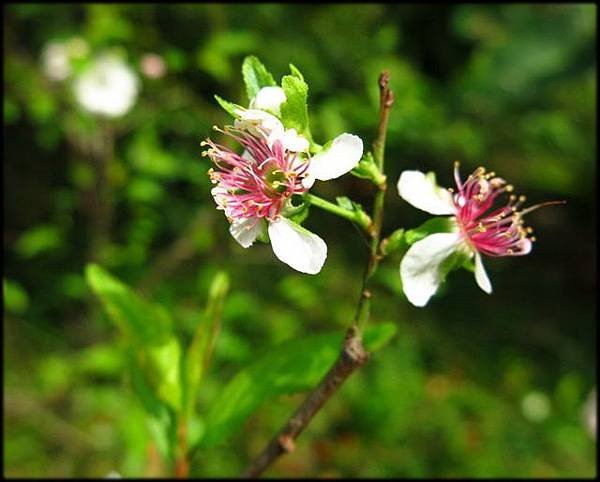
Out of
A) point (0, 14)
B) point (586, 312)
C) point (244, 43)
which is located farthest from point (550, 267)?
point (0, 14)

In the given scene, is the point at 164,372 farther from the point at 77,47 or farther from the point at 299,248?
the point at 77,47

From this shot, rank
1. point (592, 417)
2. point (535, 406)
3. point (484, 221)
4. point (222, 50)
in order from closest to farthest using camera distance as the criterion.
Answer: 1. point (484, 221)
2. point (592, 417)
3. point (222, 50)
4. point (535, 406)

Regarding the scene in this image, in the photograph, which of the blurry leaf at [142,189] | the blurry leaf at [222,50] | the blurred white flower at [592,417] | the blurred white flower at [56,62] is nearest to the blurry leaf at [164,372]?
the blurred white flower at [592,417]

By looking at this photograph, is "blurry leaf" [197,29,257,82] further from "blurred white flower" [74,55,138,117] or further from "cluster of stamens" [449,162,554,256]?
"cluster of stamens" [449,162,554,256]

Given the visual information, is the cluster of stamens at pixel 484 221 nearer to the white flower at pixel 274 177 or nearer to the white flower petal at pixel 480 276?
the white flower petal at pixel 480 276

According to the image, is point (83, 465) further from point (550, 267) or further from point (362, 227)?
point (550, 267)

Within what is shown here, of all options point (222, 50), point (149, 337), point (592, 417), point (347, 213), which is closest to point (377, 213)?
point (347, 213)

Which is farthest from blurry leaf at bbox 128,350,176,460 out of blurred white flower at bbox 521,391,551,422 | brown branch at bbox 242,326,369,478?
blurred white flower at bbox 521,391,551,422
